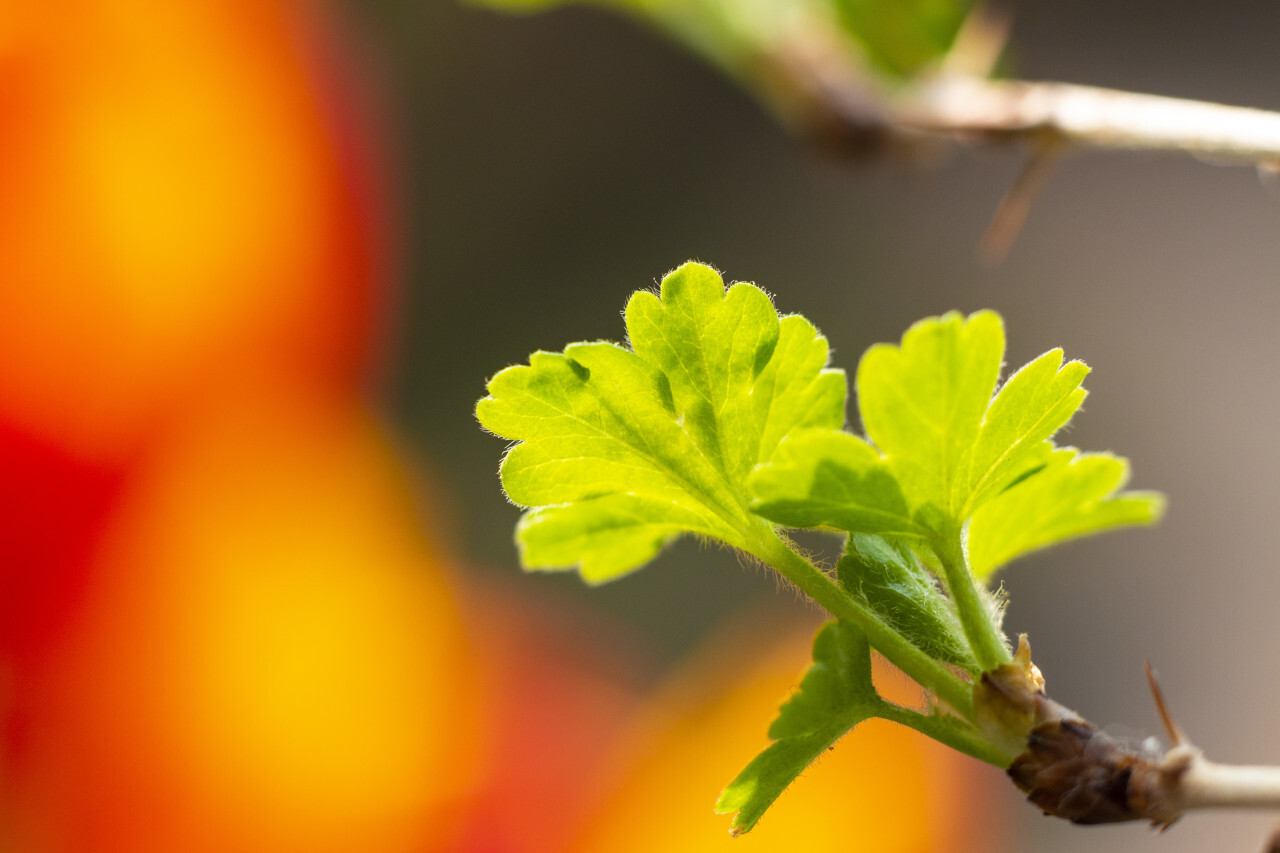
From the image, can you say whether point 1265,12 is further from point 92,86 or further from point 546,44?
point 92,86

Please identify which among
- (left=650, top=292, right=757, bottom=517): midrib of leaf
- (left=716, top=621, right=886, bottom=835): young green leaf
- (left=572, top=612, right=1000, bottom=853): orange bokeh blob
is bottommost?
(left=572, top=612, right=1000, bottom=853): orange bokeh blob

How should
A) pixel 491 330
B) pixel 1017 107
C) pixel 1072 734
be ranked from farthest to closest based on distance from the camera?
pixel 491 330 < pixel 1017 107 < pixel 1072 734

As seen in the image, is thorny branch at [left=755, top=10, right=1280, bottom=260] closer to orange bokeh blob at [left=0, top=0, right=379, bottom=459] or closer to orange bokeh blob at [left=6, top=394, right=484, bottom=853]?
orange bokeh blob at [left=6, top=394, right=484, bottom=853]

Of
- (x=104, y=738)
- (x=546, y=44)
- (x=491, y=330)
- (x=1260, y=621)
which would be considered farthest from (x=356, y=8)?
(x=1260, y=621)

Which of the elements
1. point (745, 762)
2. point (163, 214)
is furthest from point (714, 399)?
point (163, 214)

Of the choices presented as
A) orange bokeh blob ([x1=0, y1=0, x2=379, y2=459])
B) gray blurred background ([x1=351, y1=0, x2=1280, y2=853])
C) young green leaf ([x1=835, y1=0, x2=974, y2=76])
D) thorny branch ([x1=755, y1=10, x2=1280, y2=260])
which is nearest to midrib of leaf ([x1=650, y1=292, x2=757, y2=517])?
thorny branch ([x1=755, y1=10, x2=1280, y2=260])

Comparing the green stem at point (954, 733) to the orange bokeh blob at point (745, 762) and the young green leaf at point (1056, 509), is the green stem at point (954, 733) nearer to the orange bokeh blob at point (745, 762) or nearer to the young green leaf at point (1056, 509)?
the young green leaf at point (1056, 509)
